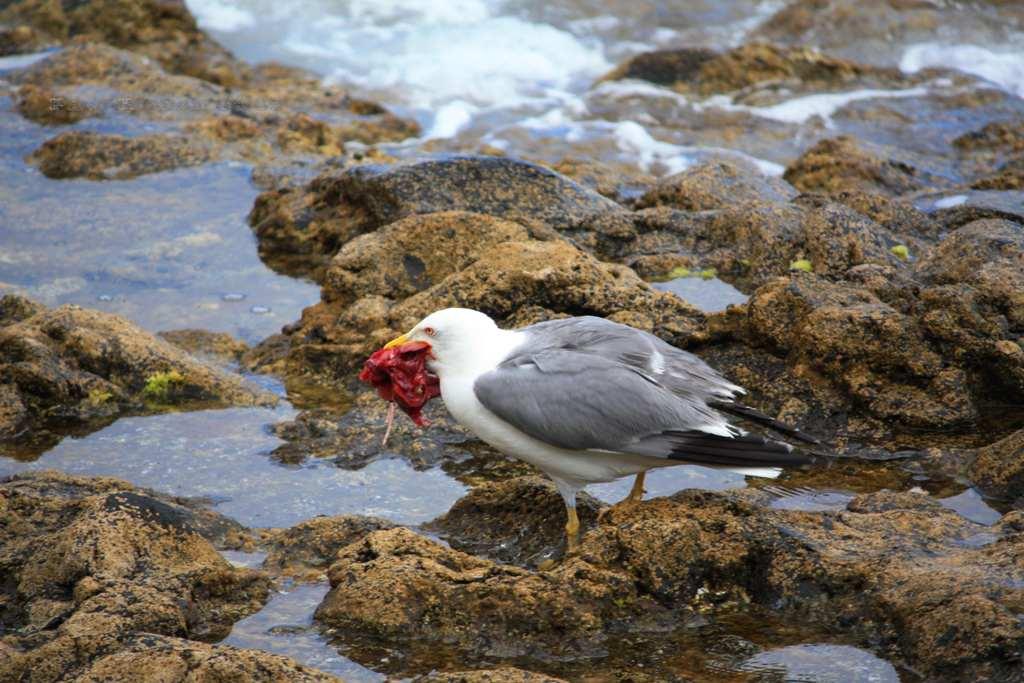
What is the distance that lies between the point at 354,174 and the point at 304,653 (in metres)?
5.17

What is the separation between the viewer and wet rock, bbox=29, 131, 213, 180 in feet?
38.1

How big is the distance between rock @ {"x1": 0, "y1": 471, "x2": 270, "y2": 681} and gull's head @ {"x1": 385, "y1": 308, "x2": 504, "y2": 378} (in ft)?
4.28

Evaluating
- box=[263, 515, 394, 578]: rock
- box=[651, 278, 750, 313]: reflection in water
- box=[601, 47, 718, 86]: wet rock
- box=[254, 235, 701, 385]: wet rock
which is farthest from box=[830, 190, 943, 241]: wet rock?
box=[601, 47, 718, 86]: wet rock

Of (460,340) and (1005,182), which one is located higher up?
(460,340)

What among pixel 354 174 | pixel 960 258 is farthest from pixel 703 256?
pixel 354 174

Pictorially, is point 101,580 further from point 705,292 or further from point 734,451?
point 705,292

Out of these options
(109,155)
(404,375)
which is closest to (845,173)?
(109,155)

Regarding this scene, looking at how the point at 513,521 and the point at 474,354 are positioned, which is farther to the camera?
the point at 513,521

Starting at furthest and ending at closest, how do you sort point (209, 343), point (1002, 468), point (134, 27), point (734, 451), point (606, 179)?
point (134, 27)
point (606, 179)
point (209, 343)
point (1002, 468)
point (734, 451)

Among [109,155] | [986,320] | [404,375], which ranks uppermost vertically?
[986,320]

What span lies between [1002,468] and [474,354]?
260 cm

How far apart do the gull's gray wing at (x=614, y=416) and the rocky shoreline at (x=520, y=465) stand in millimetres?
239

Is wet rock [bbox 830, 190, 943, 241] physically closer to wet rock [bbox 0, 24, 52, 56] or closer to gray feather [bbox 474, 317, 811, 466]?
gray feather [bbox 474, 317, 811, 466]

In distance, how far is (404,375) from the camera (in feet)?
19.7
